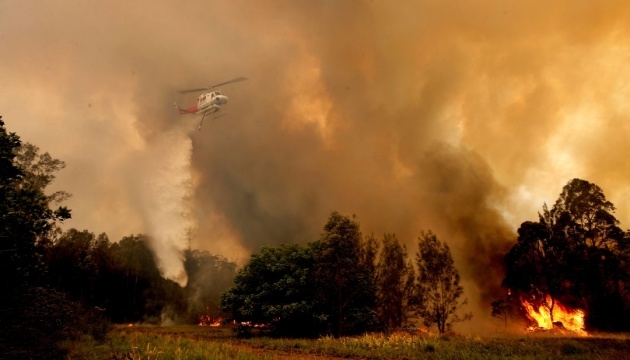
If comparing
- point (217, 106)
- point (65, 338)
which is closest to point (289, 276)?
point (65, 338)

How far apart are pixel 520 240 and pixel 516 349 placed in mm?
32529

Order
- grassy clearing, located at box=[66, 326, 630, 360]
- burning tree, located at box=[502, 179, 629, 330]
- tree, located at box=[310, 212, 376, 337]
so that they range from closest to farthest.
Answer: grassy clearing, located at box=[66, 326, 630, 360] → tree, located at box=[310, 212, 376, 337] → burning tree, located at box=[502, 179, 629, 330]

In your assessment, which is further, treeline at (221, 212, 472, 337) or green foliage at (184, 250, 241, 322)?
green foliage at (184, 250, 241, 322)

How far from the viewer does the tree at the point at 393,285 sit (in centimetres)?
4531

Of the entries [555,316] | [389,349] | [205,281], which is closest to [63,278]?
[205,281]

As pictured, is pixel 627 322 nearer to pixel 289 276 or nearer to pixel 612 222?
pixel 612 222

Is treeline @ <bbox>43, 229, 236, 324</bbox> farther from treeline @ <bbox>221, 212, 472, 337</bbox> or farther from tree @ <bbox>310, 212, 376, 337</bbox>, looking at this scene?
tree @ <bbox>310, 212, 376, 337</bbox>

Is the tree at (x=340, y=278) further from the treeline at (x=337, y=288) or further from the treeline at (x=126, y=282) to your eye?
the treeline at (x=126, y=282)

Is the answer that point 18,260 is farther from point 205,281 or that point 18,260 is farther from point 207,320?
point 205,281

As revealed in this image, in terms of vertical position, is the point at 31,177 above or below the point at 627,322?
above

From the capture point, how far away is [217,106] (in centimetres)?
5103

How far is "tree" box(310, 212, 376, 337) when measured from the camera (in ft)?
104

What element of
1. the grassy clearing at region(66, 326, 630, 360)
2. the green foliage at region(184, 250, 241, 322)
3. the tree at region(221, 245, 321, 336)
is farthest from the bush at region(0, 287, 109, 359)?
the green foliage at region(184, 250, 241, 322)

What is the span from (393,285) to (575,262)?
75.2 feet
